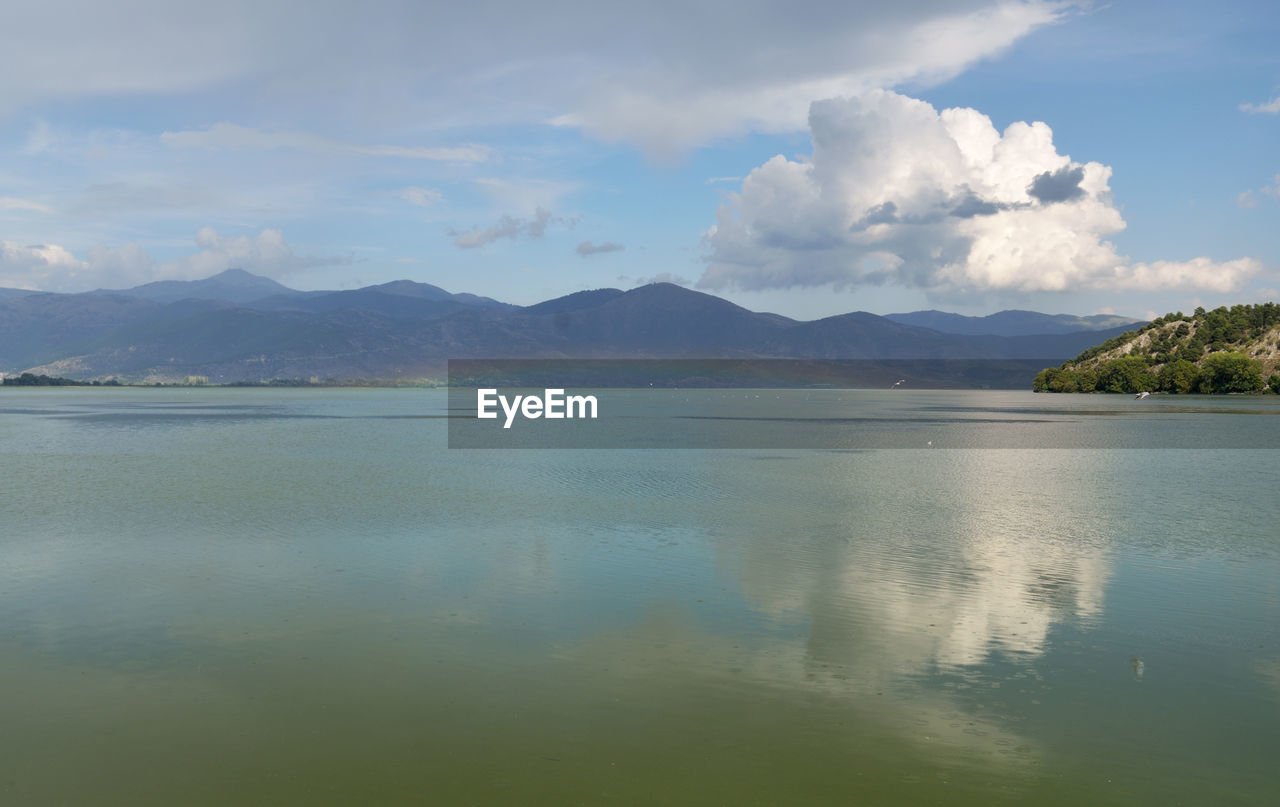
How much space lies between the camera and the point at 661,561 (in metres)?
30.2

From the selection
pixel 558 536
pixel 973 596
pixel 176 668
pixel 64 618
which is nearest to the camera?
pixel 176 668

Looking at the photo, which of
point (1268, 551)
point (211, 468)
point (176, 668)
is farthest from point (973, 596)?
point (211, 468)

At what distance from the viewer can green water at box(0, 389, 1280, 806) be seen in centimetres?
1364

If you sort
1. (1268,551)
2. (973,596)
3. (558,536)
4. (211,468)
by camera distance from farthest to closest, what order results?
1. (211,468)
2. (558,536)
3. (1268,551)
4. (973,596)

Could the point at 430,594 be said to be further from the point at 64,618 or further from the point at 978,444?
the point at 978,444

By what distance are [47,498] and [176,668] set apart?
3276 centimetres

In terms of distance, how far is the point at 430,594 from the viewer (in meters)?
25.1

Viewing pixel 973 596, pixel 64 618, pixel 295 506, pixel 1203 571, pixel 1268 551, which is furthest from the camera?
pixel 295 506

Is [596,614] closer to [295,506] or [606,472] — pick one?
[295,506]

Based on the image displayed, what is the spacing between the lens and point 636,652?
19.7 metres

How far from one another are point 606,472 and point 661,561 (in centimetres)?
2994

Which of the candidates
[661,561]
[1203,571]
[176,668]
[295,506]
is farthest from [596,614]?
[295,506]

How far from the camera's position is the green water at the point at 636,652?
13641 mm

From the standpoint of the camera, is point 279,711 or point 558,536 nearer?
point 279,711
